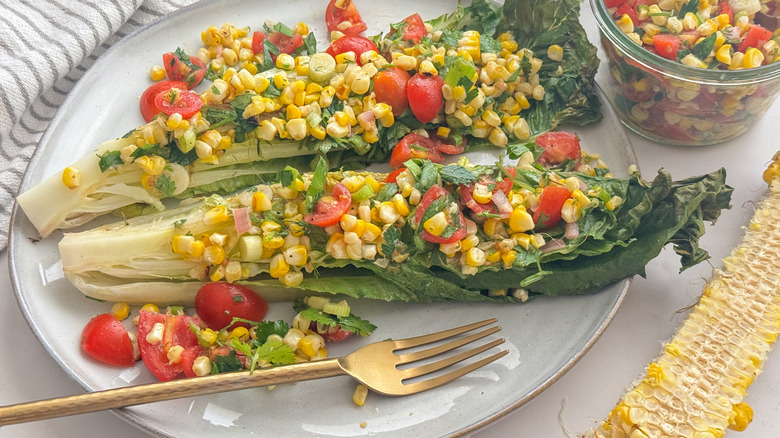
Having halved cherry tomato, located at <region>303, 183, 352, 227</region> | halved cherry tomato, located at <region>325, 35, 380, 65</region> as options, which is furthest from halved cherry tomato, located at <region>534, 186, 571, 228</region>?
halved cherry tomato, located at <region>325, 35, 380, 65</region>

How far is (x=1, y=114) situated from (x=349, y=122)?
187 centimetres

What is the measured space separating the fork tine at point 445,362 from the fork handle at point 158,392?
366 mm

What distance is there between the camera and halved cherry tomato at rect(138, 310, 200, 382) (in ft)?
9.80

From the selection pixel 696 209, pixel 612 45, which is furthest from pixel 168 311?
pixel 612 45

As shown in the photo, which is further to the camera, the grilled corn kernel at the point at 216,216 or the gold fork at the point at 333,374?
the grilled corn kernel at the point at 216,216

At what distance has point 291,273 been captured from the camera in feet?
10.4

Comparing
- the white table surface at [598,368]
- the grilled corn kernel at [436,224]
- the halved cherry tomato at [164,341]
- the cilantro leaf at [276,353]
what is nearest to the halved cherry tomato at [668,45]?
the white table surface at [598,368]

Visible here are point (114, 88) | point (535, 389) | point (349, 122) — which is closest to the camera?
point (535, 389)

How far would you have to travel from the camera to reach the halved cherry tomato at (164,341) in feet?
9.80

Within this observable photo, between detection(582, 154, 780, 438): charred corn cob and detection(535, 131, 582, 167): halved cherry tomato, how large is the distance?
2.98ft

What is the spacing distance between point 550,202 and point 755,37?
1448 millimetres

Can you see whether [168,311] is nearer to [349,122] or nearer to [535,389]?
[349,122]

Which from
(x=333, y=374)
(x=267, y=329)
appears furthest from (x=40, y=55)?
(x=333, y=374)

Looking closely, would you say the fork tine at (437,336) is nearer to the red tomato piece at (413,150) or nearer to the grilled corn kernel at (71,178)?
the red tomato piece at (413,150)
